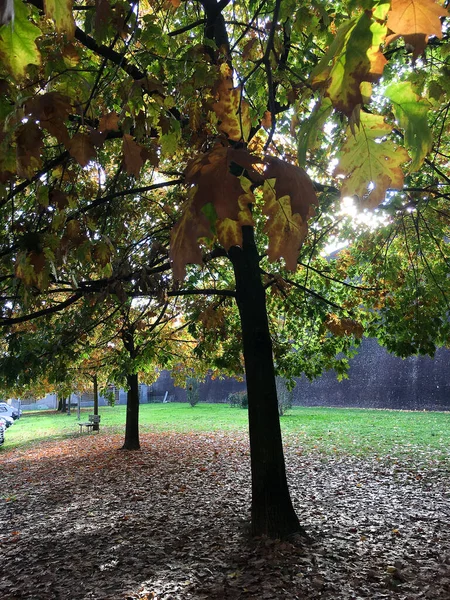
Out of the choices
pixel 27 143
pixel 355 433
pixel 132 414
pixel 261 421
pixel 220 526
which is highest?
pixel 27 143

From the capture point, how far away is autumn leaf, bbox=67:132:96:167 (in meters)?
2.38

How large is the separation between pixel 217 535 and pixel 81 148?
17.7ft

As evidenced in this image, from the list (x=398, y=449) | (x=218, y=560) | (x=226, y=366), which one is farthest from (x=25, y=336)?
(x=398, y=449)

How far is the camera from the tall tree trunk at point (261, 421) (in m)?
5.44

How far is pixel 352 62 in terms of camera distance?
1092mm

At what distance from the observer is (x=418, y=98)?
57.4 inches

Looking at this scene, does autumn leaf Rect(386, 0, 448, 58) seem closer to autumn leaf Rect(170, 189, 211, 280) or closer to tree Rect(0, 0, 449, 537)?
tree Rect(0, 0, 449, 537)

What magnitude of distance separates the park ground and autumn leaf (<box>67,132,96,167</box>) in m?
4.11

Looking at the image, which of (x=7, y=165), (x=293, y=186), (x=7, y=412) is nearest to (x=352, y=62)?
(x=293, y=186)

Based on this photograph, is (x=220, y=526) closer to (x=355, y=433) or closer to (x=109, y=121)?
(x=109, y=121)

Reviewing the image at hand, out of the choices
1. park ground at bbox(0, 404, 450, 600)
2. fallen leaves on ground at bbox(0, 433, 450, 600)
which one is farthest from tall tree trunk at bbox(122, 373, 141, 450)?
fallen leaves on ground at bbox(0, 433, 450, 600)

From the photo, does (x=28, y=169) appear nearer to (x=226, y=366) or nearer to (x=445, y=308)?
(x=226, y=366)

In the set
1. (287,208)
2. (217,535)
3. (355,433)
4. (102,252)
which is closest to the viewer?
(287,208)

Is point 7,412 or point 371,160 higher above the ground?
point 371,160
